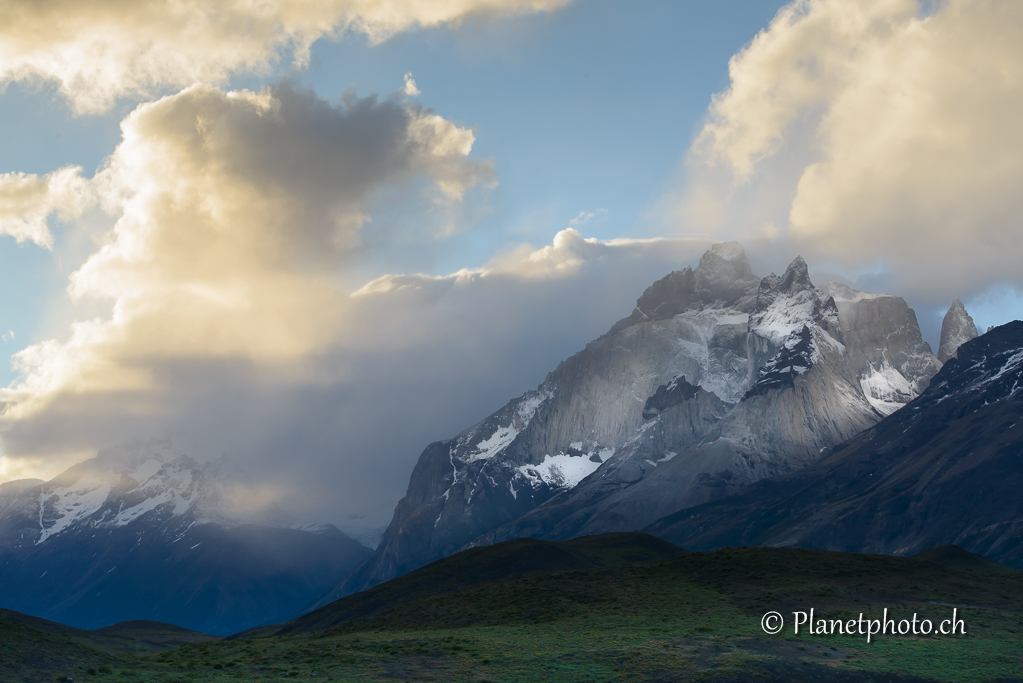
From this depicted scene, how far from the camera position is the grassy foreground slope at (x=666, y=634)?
6850 centimetres

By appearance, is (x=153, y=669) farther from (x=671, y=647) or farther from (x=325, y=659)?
(x=671, y=647)

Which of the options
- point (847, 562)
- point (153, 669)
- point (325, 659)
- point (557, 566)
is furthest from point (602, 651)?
point (557, 566)

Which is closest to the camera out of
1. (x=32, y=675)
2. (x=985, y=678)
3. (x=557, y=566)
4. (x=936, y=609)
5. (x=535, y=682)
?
(x=32, y=675)

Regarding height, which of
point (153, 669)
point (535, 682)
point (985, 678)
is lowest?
point (985, 678)

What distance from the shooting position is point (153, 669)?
66.1m

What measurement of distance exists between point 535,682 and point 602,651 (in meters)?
12.0

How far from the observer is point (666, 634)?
274ft

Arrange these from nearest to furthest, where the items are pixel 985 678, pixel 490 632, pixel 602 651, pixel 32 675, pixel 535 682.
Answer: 1. pixel 32 675
2. pixel 535 682
3. pixel 985 678
4. pixel 602 651
5. pixel 490 632

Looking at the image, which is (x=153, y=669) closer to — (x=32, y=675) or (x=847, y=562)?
(x=32, y=675)

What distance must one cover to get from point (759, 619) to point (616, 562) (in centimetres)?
8303

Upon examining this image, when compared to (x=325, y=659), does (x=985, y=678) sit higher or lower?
lower

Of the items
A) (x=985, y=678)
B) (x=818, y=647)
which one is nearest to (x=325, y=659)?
(x=818, y=647)

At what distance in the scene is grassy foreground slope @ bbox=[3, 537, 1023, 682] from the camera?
225ft

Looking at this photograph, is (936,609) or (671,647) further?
(936,609)
